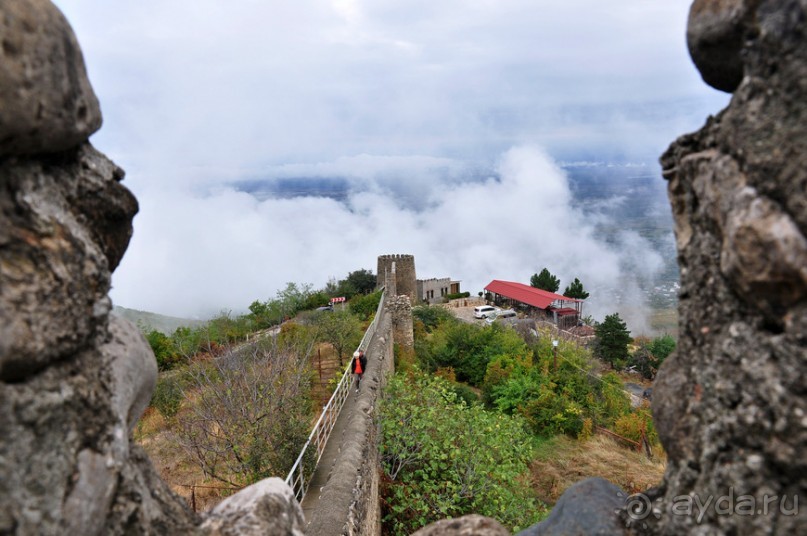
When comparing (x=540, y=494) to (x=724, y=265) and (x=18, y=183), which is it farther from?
(x=18, y=183)

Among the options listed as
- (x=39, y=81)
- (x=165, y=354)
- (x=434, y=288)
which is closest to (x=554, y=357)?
(x=165, y=354)

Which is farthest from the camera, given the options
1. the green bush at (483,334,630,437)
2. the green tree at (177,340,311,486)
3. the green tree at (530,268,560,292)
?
the green tree at (530,268,560,292)

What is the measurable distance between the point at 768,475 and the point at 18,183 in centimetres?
331

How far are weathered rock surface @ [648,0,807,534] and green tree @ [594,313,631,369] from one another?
1211 inches

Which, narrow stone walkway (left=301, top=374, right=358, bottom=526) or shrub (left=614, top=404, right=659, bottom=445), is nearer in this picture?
narrow stone walkway (left=301, top=374, right=358, bottom=526)

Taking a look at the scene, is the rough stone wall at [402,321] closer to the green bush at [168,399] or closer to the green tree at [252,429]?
the green bush at [168,399]

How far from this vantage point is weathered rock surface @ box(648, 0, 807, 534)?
6.24 feet

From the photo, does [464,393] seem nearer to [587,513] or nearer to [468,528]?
[468,528]

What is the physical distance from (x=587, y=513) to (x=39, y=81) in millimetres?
3570

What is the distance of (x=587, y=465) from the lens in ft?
43.4

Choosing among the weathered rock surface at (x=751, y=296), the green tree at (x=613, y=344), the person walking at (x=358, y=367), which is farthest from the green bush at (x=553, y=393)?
the weathered rock surface at (x=751, y=296)

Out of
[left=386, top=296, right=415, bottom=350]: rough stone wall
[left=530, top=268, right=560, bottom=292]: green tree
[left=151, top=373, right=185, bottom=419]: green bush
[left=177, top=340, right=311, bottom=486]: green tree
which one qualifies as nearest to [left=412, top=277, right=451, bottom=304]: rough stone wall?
[left=530, top=268, right=560, bottom=292]: green tree

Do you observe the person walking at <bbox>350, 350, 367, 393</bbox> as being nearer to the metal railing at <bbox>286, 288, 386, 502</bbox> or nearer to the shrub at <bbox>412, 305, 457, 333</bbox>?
the metal railing at <bbox>286, 288, 386, 502</bbox>

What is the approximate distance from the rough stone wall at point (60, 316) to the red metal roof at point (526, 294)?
42.0 metres
